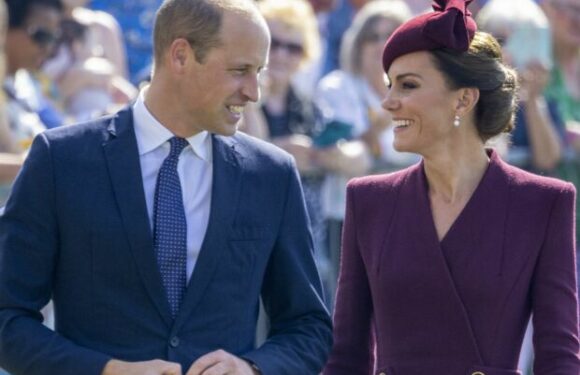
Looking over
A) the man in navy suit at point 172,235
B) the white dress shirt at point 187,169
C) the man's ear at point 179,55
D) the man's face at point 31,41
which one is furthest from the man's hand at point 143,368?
the man's face at point 31,41

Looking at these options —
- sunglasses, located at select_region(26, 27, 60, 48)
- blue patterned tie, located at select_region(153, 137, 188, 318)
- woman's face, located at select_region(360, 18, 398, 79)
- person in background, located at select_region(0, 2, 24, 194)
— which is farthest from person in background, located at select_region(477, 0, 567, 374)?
blue patterned tie, located at select_region(153, 137, 188, 318)

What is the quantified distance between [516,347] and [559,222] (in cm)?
42

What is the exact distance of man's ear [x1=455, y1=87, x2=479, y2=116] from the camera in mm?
5145

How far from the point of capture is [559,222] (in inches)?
198

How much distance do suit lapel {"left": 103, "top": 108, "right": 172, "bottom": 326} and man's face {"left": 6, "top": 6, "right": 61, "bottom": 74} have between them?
3168mm

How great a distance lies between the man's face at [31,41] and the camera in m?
8.00

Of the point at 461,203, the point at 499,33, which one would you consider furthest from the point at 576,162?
the point at 461,203

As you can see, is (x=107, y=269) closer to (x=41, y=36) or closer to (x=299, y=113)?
(x=41, y=36)

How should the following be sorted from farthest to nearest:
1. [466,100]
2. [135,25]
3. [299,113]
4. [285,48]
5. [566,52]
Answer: [566,52], [135,25], [285,48], [299,113], [466,100]

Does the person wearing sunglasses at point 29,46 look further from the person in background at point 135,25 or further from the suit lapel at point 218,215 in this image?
the suit lapel at point 218,215

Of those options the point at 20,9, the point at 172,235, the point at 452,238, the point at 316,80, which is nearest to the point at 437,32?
the point at 452,238

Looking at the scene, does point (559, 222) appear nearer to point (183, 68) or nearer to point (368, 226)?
point (368, 226)

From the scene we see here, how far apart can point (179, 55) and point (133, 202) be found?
50 cm

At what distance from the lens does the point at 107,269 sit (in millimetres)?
4816
